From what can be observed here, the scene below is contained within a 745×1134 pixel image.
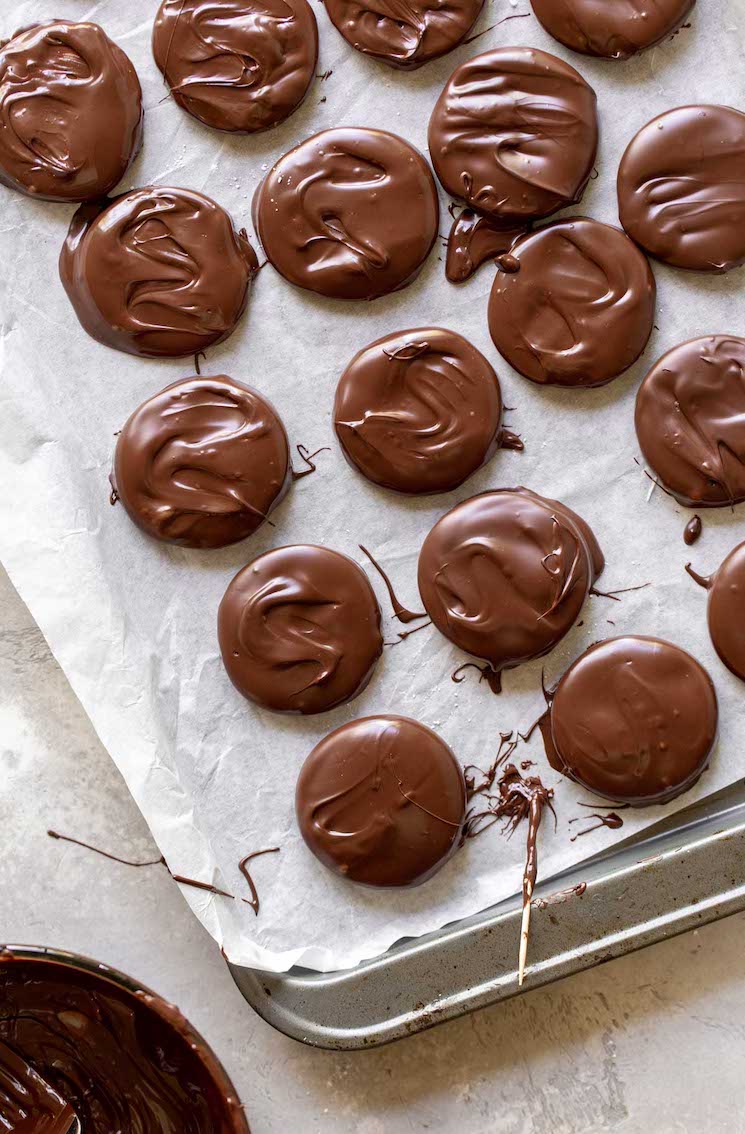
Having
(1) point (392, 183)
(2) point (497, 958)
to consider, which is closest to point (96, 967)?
(2) point (497, 958)

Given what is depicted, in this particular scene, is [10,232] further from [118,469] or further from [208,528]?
[208,528]

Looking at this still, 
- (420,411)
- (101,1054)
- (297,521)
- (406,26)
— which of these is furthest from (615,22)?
(101,1054)

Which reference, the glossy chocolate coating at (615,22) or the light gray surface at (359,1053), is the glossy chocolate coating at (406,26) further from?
the light gray surface at (359,1053)

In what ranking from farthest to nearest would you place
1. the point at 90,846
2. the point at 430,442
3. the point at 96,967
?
1. the point at 90,846
2. the point at 430,442
3. the point at 96,967

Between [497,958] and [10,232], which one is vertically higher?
[10,232]

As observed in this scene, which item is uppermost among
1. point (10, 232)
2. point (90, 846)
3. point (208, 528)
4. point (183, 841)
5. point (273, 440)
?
point (10, 232)

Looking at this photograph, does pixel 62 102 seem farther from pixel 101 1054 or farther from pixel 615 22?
pixel 101 1054

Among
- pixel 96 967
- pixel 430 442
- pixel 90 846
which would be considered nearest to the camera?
pixel 96 967
